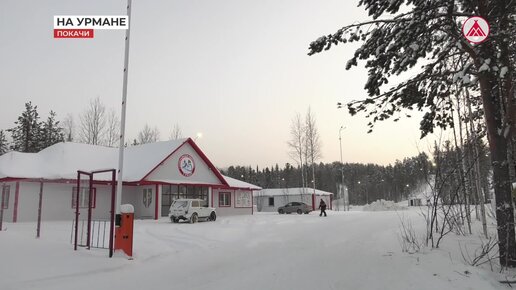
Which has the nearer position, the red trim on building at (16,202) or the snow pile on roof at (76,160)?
the red trim on building at (16,202)

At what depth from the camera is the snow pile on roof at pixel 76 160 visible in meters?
25.1

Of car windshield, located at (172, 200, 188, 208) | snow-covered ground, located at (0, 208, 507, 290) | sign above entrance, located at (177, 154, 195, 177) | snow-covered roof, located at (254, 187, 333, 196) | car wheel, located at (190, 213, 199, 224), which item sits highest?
sign above entrance, located at (177, 154, 195, 177)

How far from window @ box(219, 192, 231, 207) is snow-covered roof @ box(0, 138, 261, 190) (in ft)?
3.65

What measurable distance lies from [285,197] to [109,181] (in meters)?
35.0

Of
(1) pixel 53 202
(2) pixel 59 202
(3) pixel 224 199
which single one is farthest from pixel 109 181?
(3) pixel 224 199

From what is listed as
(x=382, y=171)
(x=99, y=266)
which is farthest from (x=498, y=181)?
(x=382, y=171)

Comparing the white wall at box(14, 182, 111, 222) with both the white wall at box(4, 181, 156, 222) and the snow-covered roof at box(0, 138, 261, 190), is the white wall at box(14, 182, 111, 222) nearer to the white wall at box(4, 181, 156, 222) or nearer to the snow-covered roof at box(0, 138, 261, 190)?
the white wall at box(4, 181, 156, 222)

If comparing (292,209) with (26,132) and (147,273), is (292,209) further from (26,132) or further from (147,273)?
(26,132)

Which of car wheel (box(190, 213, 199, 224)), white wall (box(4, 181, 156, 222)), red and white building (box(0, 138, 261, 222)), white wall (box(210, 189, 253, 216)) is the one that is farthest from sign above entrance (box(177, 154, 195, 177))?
car wheel (box(190, 213, 199, 224))

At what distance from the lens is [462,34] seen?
9008 mm

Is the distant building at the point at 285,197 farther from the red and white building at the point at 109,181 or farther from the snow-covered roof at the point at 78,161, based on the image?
the snow-covered roof at the point at 78,161

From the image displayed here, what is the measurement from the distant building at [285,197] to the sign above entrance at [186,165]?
2573cm

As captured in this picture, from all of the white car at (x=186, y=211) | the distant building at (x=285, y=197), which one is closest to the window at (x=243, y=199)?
the white car at (x=186, y=211)

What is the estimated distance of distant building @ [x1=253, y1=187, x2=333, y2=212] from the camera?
55.6m
